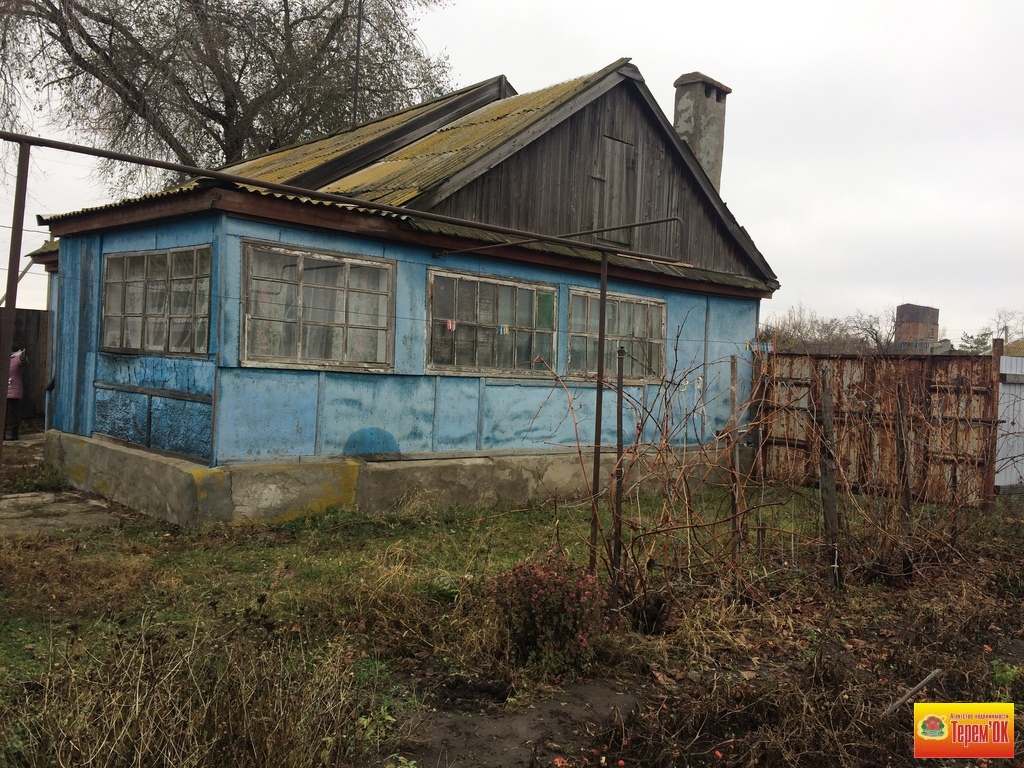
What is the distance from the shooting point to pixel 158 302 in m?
8.98

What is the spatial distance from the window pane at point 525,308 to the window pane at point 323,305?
8.32 ft

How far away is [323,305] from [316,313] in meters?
0.12

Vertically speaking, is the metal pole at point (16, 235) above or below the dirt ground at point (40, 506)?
above

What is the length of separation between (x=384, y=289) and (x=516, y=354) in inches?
82.4

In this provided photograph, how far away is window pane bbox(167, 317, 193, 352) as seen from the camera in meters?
8.48

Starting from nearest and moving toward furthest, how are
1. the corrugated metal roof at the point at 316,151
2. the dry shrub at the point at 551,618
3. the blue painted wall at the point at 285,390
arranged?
the dry shrub at the point at 551,618, the blue painted wall at the point at 285,390, the corrugated metal roof at the point at 316,151

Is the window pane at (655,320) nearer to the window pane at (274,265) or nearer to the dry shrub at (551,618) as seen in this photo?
the window pane at (274,265)

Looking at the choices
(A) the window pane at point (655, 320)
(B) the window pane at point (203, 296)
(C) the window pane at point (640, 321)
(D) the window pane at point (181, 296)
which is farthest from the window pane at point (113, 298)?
(A) the window pane at point (655, 320)

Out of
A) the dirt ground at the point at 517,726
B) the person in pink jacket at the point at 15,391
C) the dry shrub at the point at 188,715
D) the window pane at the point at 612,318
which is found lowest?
the dirt ground at the point at 517,726

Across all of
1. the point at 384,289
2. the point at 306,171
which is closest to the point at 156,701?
the point at 384,289

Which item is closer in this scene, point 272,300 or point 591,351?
point 272,300

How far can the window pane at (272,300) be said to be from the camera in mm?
8125

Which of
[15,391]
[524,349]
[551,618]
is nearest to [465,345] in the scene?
[524,349]

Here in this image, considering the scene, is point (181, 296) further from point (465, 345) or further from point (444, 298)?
point (465, 345)
